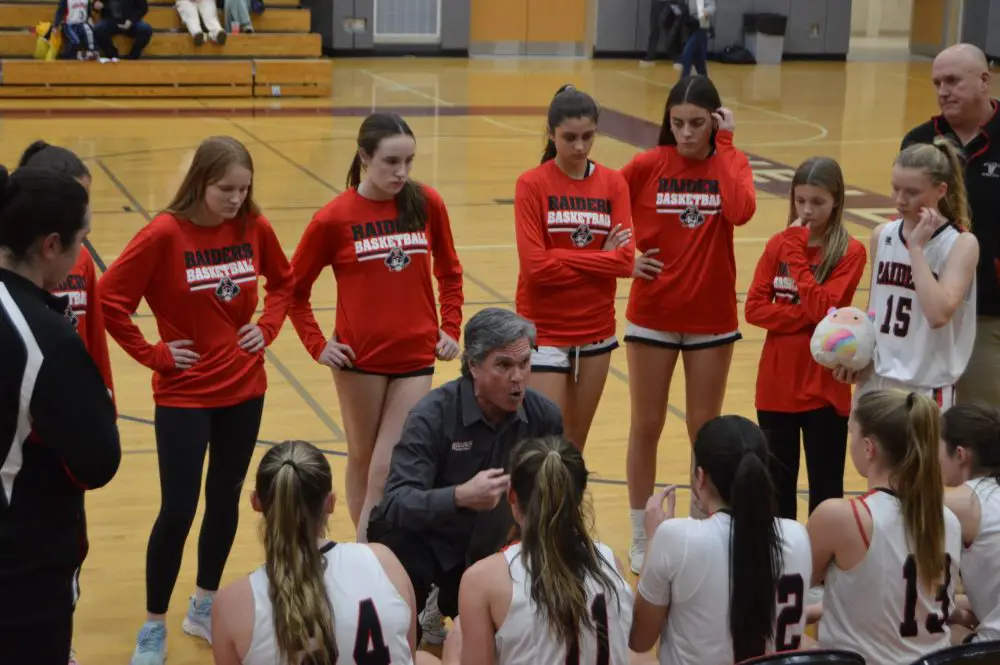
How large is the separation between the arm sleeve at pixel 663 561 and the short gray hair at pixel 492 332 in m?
0.83

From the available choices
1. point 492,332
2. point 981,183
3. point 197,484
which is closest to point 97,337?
point 197,484

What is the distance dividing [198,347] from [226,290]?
199 millimetres

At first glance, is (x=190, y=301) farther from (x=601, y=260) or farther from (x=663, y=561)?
(x=663, y=561)

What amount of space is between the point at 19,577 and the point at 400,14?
68.5 ft

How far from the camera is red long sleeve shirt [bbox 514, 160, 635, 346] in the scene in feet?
15.7

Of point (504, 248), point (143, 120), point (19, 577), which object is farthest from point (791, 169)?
point (19, 577)

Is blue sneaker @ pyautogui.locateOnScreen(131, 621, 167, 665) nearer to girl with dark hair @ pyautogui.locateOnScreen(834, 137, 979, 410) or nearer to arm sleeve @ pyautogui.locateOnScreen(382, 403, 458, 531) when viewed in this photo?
arm sleeve @ pyautogui.locateOnScreen(382, 403, 458, 531)

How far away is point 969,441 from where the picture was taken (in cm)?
365

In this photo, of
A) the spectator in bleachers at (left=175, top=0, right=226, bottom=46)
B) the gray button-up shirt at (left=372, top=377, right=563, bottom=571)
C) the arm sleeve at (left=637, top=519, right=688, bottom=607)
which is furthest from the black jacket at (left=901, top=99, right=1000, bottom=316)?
the spectator in bleachers at (left=175, top=0, right=226, bottom=46)

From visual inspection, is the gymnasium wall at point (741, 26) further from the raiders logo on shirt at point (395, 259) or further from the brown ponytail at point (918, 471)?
the brown ponytail at point (918, 471)

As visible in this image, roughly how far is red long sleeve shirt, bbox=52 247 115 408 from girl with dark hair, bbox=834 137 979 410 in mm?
2308

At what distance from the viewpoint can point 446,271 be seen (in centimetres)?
495

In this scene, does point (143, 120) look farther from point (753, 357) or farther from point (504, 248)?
point (753, 357)

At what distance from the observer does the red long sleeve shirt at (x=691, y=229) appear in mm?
4906
